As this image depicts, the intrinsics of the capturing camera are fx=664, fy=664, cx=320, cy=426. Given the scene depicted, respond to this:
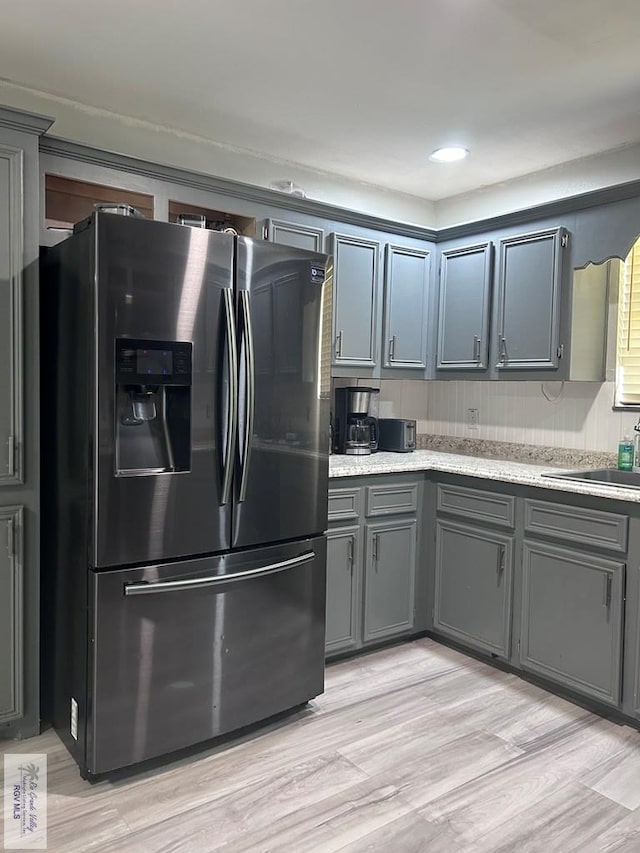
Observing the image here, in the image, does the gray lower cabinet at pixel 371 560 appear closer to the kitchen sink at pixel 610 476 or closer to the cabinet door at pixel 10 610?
the kitchen sink at pixel 610 476

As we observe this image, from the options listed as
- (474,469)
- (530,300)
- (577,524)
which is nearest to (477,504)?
(474,469)

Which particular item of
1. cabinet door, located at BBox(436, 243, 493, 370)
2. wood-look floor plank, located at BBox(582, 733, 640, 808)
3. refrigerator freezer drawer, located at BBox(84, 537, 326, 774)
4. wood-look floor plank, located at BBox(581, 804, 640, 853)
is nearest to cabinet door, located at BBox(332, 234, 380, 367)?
cabinet door, located at BBox(436, 243, 493, 370)

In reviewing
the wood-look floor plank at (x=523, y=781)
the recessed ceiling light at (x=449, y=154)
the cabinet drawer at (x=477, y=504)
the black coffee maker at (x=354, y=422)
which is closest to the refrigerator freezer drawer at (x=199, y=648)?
the wood-look floor plank at (x=523, y=781)

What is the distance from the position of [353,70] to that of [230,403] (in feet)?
4.40

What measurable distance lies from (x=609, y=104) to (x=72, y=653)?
9.65 ft

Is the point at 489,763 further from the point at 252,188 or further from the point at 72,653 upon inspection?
the point at 252,188

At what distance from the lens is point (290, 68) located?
8.15ft

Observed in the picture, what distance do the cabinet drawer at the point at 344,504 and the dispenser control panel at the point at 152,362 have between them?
1.07 metres

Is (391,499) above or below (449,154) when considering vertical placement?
below

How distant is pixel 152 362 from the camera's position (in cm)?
213

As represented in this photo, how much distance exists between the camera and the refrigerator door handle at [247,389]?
7.57ft

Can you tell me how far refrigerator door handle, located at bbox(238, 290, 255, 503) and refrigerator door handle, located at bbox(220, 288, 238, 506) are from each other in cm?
4

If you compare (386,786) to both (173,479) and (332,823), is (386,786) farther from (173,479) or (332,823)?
(173,479)

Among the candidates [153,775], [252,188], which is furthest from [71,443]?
[252,188]
